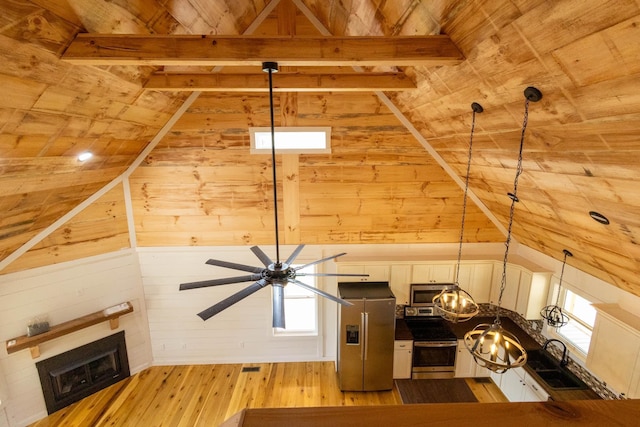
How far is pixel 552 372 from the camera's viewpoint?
4.38m

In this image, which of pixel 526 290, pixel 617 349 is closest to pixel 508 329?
pixel 526 290

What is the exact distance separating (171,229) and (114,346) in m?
2.11

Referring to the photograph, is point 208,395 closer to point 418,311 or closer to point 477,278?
point 418,311

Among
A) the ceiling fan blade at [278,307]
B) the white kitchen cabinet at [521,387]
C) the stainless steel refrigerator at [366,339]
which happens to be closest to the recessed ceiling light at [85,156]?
the ceiling fan blade at [278,307]

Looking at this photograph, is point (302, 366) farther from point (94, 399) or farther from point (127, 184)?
point (127, 184)

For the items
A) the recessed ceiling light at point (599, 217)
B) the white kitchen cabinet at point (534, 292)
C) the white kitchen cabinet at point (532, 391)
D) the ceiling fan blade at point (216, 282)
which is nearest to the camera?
the ceiling fan blade at point (216, 282)

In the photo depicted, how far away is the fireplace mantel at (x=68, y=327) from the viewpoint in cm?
446

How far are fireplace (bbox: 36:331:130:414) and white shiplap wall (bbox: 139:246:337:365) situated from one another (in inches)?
22.7

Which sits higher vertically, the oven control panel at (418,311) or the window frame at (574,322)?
the window frame at (574,322)

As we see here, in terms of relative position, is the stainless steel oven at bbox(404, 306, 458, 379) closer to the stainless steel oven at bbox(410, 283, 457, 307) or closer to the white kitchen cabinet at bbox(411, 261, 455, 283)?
the stainless steel oven at bbox(410, 283, 457, 307)

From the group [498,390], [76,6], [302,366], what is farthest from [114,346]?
[498,390]

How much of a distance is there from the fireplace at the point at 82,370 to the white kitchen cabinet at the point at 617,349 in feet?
21.6

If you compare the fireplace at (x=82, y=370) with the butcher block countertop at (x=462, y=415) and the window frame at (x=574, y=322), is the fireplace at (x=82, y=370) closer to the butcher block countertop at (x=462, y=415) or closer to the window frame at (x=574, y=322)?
the butcher block countertop at (x=462, y=415)

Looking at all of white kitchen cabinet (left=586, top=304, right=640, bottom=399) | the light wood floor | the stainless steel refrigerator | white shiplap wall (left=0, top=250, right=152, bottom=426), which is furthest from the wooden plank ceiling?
the light wood floor
